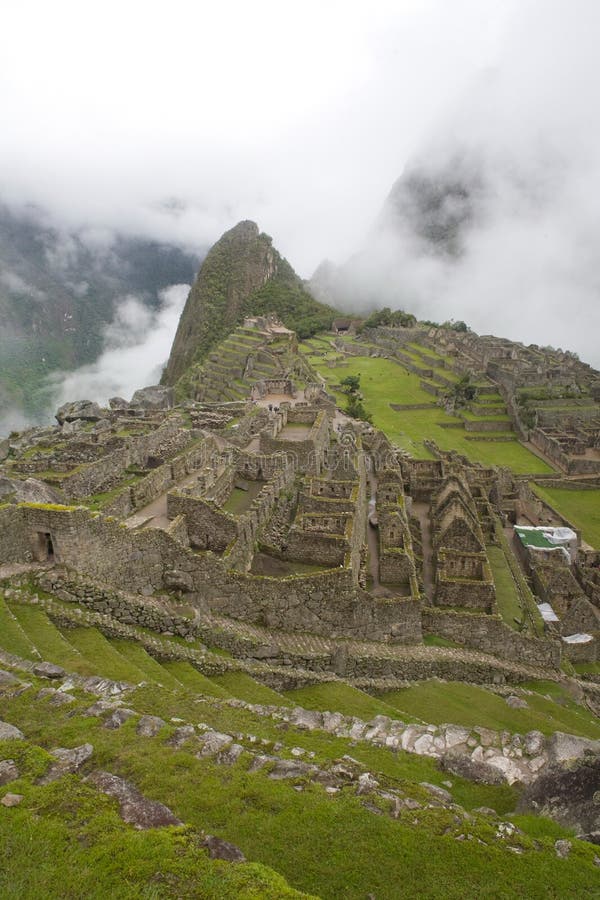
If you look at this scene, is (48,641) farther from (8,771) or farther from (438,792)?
(438,792)

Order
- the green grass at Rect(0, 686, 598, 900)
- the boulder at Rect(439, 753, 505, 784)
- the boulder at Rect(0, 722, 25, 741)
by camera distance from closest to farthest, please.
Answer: the green grass at Rect(0, 686, 598, 900) < the boulder at Rect(0, 722, 25, 741) < the boulder at Rect(439, 753, 505, 784)

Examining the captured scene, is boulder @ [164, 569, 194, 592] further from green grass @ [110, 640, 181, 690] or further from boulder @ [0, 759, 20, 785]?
boulder @ [0, 759, 20, 785]

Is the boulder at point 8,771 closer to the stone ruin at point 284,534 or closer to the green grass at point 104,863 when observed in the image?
the green grass at point 104,863

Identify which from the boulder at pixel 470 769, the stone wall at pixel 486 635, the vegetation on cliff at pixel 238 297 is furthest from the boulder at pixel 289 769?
the vegetation on cliff at pixel 238 297

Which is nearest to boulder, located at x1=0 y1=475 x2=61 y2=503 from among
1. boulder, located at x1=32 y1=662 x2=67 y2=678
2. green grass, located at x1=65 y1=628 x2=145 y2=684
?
green grass, located at x1=65 y1=628 x2=145 y2=684

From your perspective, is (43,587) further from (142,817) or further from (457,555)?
(457,555)

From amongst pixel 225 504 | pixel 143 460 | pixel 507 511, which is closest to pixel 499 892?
pixel 225 504

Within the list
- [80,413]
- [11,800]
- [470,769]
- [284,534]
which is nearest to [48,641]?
[11,800]
